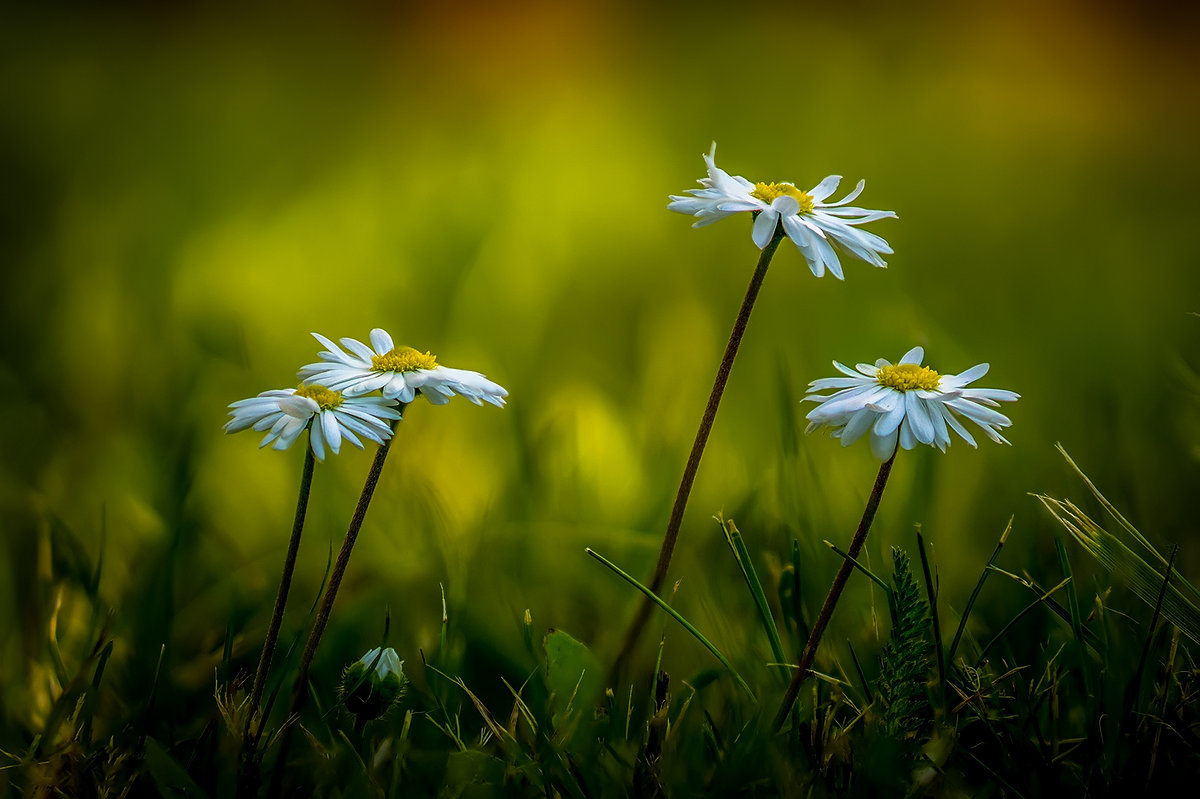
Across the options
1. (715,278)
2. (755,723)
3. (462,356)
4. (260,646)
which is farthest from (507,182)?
(755,723)

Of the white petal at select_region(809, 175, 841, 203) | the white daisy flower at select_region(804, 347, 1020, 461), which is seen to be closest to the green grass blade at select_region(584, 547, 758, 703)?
the white daisy flower at select_region(804, 347, 1020, 461)

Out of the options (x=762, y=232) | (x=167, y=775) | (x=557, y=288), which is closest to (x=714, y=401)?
(x=762, y=232)

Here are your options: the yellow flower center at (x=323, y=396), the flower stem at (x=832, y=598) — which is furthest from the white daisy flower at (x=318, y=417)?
the flower stem at (x=832, y=598)

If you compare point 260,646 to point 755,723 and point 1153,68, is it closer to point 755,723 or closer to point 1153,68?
point 755,723

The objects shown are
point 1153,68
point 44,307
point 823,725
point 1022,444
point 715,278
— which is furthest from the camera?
point 1153,68

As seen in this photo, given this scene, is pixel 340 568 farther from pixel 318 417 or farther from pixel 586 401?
pixel 586 401

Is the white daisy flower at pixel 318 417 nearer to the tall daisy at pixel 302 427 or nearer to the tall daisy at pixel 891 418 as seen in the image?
the tall daisy at pixel 302 427

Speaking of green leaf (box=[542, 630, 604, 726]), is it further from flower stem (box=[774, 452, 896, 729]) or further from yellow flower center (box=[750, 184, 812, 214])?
yellow flower center (box=[750, 184, 812, 214])
